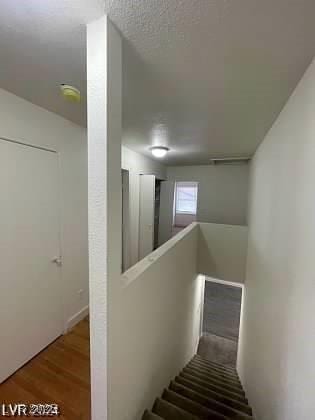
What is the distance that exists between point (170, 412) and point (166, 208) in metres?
4.13

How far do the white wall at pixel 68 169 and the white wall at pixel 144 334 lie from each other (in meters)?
1.12

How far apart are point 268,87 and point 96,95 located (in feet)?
3.96

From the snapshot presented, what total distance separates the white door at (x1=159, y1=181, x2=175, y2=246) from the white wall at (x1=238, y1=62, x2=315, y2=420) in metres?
3.55

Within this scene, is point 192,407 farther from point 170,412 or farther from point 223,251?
point 223,251

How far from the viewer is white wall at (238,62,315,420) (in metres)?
0.99

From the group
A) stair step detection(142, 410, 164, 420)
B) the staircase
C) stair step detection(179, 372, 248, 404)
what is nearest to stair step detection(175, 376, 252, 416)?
the staircase

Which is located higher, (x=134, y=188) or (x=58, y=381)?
(x=134, y=188)

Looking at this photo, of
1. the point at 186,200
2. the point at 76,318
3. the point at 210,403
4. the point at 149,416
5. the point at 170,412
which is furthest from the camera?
the point at 186,200

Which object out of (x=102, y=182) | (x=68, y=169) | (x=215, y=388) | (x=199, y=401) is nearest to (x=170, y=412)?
(x=199, y=401)

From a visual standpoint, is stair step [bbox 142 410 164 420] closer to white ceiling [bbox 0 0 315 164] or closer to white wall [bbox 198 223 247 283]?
white ceiling [bbox 0 0 315 164]

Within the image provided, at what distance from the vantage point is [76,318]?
7.89 ft

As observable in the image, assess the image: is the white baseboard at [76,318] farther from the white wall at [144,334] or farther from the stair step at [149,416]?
the stair step at [149,416]

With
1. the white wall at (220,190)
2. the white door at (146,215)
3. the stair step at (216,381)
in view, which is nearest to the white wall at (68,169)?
the white door at (146,215)

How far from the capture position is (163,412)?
1.62 m
